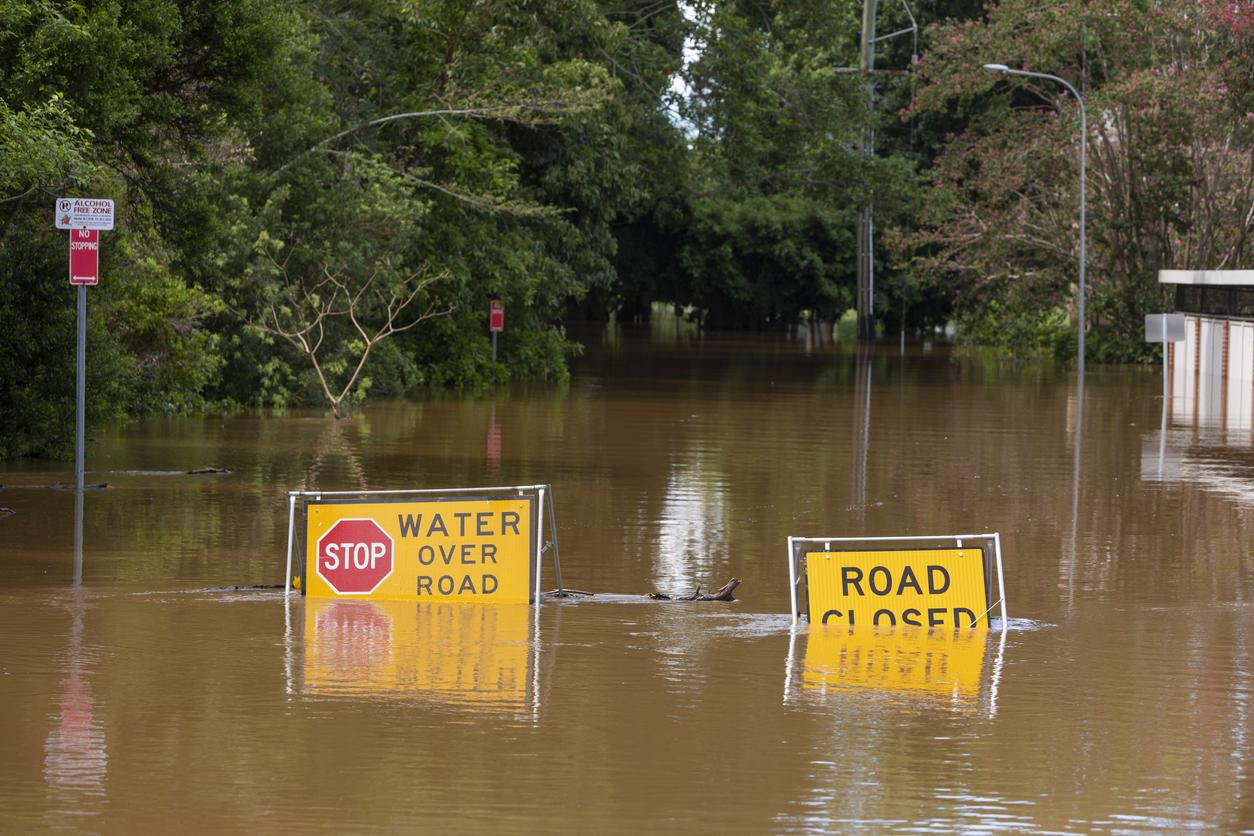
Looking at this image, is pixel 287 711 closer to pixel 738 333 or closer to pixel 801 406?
pixel 801 406

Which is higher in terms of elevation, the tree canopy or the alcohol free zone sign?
the tree canopy

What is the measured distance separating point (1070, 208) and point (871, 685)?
164ft

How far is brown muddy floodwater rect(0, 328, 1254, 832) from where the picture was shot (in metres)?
7.59

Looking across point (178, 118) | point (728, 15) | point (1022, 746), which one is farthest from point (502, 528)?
point (728, 15)

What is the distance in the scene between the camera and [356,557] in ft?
40.5

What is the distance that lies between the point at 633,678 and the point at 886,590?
Answer: 2.24 m

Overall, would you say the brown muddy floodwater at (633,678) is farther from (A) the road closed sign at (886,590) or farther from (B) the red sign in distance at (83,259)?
(B) the red sign in distance at (83,259)

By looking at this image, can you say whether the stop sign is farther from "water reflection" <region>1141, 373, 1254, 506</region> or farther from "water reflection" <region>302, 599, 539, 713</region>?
"water reflection" <region>1141, 373, 1254, 506</region>

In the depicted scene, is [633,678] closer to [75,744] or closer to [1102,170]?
[75,744]

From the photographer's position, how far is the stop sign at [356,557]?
12297mm

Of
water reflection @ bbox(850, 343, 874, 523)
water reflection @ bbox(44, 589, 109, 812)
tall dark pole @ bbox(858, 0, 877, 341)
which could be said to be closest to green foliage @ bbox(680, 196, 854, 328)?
tall dark pole @ bbox(858, 0, 877, 341)

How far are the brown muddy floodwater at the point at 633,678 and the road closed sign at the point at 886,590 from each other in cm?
33

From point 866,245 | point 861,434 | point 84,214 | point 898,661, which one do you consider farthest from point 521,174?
point 898,661

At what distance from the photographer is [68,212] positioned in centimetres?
1697
